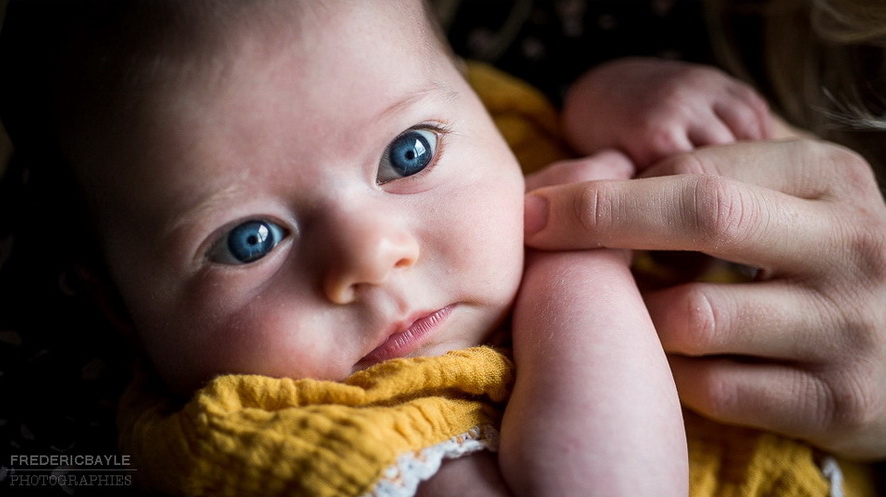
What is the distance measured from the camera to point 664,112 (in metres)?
1.20

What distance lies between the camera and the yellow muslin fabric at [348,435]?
2.58 ft

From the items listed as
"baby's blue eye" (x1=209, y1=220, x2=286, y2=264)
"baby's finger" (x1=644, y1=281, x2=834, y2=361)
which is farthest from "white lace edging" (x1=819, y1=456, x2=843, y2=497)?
"baby's blue eye" (x1=209, y1=220, x2=286, y2=264)

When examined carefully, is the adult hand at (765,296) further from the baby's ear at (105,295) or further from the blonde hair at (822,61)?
the baby's ear at (105,295)

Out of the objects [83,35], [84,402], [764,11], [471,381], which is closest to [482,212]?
[471,381]

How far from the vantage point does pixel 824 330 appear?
3.26ft

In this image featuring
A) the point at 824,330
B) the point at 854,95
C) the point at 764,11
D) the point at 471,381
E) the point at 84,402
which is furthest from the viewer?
the point at 764,11

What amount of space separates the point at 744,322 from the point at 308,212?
58cm

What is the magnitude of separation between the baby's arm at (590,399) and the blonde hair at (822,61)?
1.75 ft

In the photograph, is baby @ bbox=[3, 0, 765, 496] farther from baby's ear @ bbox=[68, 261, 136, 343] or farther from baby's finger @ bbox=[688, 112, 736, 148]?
baby's finger @ bbox=[688, 112, 736, 148]

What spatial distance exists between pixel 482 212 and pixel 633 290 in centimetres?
22

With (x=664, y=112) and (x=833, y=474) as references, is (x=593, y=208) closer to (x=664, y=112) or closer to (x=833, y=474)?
(x=664, y=112)

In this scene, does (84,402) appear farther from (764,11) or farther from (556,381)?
(764,11)

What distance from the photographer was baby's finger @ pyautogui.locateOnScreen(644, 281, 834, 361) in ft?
3.19

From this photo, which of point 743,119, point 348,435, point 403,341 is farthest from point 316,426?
point 743,119
